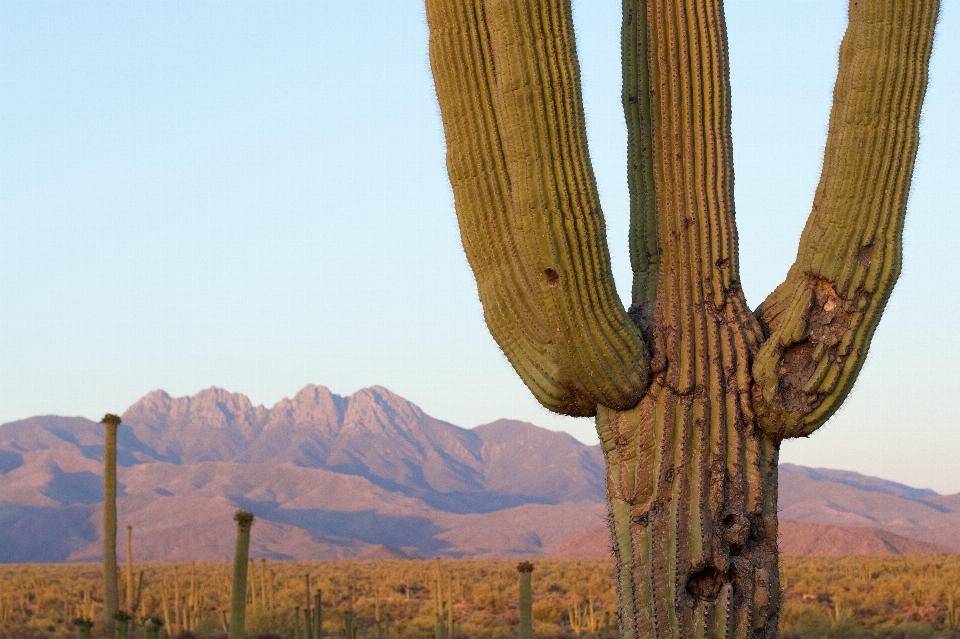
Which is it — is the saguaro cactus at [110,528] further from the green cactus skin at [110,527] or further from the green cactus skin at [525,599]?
the green cactus skin at [525,599]

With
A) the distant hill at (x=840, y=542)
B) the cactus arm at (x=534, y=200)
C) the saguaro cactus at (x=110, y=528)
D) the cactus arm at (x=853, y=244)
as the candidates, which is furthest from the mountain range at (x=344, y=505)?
the saguaro cactus at (x=110, y=528)

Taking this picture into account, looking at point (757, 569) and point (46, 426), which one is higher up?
point (46, 426)

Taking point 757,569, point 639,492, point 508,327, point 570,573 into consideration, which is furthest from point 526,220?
point 570,573

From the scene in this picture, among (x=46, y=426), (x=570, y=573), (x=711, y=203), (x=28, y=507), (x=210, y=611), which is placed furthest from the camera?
(x=46, y=426)

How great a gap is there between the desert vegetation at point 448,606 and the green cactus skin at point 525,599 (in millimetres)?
3145

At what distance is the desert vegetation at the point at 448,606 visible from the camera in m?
18.4

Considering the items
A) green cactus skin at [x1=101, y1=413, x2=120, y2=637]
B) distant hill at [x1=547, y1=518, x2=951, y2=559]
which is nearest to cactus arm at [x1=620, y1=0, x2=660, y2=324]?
green cactus skin at [x1=101, y1=413, x2=120, y2=637]

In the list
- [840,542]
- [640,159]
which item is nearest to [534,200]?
[640,159]

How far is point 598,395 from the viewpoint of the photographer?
5.81m

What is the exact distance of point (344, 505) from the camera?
433ft

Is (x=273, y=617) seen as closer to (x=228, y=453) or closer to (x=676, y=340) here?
(x=676, y=340)

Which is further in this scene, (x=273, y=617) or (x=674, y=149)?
(x=273, y=617)

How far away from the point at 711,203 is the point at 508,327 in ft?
4.24

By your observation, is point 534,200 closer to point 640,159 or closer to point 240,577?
point 640,159
